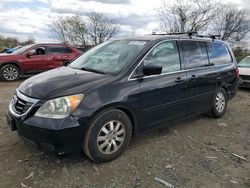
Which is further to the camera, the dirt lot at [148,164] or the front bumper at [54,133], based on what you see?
the dirt lot at [148,164]

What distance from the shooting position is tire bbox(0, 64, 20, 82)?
10430mm

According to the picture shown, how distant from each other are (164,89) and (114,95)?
Result: 96cm

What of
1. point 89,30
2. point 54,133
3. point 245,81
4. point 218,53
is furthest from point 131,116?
point 89,30

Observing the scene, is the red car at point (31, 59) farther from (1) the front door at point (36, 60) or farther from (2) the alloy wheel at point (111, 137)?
(2) the alloy wheel at point (111, 137)

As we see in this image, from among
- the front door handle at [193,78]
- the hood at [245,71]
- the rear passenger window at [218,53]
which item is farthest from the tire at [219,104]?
the hood at [245,71]

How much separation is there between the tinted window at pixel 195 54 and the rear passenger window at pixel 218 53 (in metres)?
0.22

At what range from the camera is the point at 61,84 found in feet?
11.2

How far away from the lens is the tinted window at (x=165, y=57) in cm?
404

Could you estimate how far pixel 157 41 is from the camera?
419 cm

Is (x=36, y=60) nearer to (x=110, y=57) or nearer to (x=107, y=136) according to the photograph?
(x=110, y=57)

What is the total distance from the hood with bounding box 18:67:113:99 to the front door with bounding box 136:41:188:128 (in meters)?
0.64

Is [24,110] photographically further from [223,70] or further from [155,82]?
[223,70]

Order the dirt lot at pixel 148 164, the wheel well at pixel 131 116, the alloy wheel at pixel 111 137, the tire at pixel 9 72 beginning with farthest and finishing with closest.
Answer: the tire at pixel 9 72
the wheel well at pixel 131 116
the alloy wheel at pixel 111 137
the dirt lot at pixel 148 164

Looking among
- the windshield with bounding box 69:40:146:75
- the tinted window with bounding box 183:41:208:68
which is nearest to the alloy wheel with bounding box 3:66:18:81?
the windshield with bounding box 69:40:146:75
